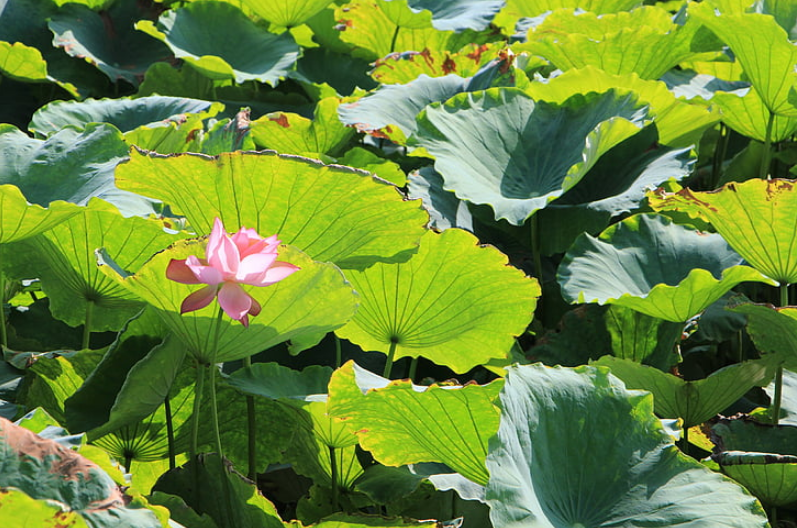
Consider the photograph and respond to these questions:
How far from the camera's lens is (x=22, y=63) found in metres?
1.71

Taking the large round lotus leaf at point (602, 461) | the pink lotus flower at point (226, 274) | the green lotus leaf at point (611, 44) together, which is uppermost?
the green lotus leaf at point (611, 44)

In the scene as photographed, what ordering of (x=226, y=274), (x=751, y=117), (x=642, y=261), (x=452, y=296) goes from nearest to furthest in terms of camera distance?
1. (x=226, y=274)
2. (x=452, y=296)
3. (x=642, y=261)
4. (x=751, y=117)

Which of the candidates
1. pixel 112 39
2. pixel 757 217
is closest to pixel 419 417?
pixel 757 217

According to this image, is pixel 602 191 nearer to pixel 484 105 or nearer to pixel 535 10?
pixel 484 105

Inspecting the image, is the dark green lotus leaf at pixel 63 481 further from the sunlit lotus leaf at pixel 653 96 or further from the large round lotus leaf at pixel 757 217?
the sunlit lotus leaf at pixel 653 96

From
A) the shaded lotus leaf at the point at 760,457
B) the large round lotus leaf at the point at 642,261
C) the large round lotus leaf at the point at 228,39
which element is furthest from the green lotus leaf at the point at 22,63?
the shaded lotus leaf at the point at 760,457

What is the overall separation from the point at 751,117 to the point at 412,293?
835 mm

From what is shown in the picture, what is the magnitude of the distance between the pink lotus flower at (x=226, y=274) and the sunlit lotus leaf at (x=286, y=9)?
1.21 metres

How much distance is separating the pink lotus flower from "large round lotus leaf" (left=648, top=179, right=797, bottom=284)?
0.61m

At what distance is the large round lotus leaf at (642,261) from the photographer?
1206mm

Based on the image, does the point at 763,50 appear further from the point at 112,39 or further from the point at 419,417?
the point at 112,39

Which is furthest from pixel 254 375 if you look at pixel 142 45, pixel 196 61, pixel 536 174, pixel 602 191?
pixel 142 45

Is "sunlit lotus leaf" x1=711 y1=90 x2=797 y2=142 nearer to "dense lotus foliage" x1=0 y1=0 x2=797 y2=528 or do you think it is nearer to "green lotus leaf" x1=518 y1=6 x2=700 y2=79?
"dense lotus foliage" x1=0 y1=0 x2=797 y2=528

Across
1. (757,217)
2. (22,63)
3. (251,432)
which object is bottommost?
(251,432)
